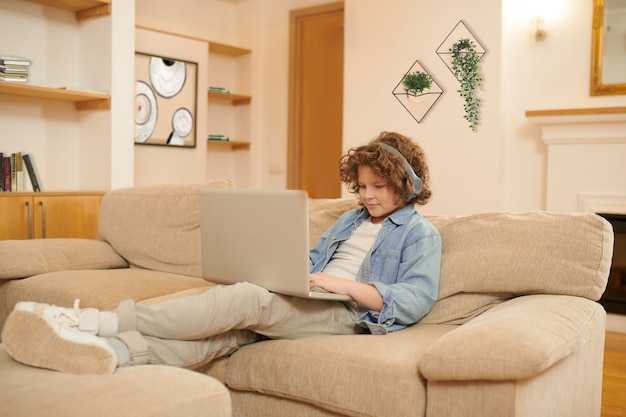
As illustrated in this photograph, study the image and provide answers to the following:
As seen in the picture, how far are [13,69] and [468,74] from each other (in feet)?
9.97

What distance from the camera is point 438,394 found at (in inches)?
62.3

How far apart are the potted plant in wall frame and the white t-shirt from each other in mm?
2761

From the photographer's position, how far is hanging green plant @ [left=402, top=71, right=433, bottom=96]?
15.7ft

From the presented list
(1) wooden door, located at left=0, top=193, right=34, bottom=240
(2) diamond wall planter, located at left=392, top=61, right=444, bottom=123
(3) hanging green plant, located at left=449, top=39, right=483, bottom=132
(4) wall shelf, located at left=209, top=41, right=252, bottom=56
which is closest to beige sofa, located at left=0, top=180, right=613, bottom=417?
(1) wooden door, located at left=0, top=193, right=34, bottom=240

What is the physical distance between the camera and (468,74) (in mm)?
4598

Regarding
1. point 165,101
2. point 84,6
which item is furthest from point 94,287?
point 165,101

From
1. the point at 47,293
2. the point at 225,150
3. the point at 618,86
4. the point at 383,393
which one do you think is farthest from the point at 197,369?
the point at 225,150

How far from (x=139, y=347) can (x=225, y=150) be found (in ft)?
15.9

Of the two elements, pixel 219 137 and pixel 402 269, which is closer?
pixel 402 269

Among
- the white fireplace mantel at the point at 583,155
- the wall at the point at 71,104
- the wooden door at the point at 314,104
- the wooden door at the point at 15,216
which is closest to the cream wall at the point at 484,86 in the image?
the white fireplace mantel at the point at 583,155

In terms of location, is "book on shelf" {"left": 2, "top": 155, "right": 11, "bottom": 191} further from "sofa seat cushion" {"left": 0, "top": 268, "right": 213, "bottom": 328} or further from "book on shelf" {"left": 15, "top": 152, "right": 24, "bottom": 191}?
"sofa seat cushion" {"left": 0, "top": 268, "right": 213, "bottom": 328}

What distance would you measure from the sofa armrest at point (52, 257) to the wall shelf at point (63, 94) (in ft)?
4.64

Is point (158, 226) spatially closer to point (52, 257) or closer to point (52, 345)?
point (52, 257)

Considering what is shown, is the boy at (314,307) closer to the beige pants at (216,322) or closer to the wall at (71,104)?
the beige pants at (216,322)
